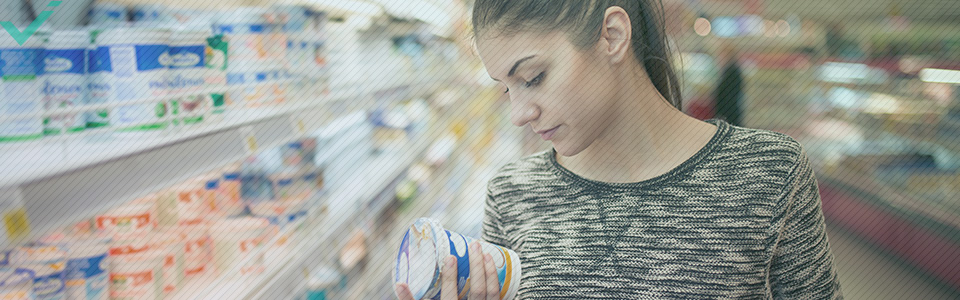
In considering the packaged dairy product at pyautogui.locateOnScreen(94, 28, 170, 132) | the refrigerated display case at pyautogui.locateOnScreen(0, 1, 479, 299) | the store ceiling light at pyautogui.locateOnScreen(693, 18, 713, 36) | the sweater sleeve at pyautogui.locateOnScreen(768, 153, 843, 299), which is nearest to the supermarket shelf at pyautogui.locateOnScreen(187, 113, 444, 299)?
the refrigerated display case at pyautogui.locateOnScreen(0, 1, 479, 299)

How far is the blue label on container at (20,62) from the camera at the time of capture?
26.2 inches

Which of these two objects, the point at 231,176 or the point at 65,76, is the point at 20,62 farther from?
the point at 231,176

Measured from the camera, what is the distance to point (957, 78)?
2500mm

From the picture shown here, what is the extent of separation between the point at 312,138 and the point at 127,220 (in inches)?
33.7

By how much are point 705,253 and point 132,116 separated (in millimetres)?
908

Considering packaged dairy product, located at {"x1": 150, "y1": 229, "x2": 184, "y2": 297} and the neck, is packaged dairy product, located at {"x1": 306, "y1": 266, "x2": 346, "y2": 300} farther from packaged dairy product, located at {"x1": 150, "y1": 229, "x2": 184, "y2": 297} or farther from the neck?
the neck

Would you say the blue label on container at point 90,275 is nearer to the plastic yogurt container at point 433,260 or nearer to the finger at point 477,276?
the plastic yogurt container at point 433,260

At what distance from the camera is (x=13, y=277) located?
75cm

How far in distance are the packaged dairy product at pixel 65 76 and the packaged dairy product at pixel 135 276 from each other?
0.96 feet

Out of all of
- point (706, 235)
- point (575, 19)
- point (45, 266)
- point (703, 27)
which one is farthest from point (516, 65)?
point (703, 27)

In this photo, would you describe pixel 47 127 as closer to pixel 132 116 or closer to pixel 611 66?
pixel 132 116

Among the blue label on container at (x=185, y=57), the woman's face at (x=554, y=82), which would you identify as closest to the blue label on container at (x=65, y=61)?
the blue label on container at (x=185, y=57)

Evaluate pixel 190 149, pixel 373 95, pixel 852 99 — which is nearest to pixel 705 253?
pixel 190 149

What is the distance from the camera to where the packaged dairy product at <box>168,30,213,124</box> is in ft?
3.08
